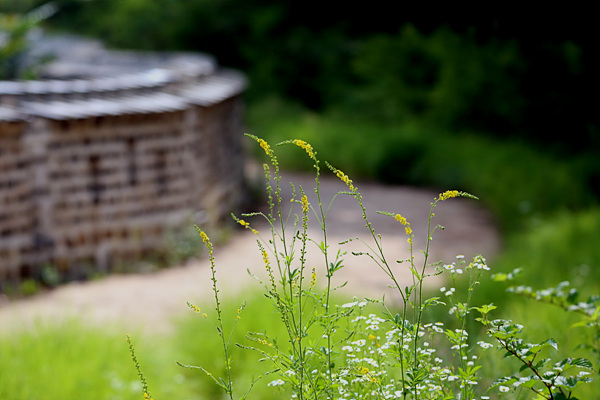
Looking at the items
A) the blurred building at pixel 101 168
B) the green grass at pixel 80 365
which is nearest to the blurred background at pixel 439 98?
the blurred building at pixel 101 168

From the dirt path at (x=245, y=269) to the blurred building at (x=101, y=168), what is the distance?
0.44m

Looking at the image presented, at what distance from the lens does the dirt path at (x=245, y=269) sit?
6043 millimetres

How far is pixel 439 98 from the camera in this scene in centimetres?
1523

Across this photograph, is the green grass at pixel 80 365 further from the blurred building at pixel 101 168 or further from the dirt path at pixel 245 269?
the blurred building at pixel 101 168

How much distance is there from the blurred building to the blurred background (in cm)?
178

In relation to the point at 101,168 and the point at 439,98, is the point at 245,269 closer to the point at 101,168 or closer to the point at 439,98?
the point at 101,168

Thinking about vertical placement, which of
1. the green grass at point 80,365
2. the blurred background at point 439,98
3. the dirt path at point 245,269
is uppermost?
the blurred background at point 439,98

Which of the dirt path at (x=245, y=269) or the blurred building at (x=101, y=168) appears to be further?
the blurred building at (x=101, y=168)

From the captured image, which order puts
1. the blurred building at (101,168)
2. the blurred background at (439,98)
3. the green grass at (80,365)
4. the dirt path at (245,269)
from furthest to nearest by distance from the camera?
1. the blurred building at (101,168)
2. the dirt path at (245,269)
3. the blurred background at (439,98)
4. the green grass at (80,365)

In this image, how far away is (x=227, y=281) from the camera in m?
6.52

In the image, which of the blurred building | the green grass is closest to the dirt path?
the green grass

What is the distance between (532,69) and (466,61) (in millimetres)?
7948

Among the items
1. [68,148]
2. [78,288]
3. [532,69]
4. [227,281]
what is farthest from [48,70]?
[532,69]

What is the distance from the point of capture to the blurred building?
7078mm
